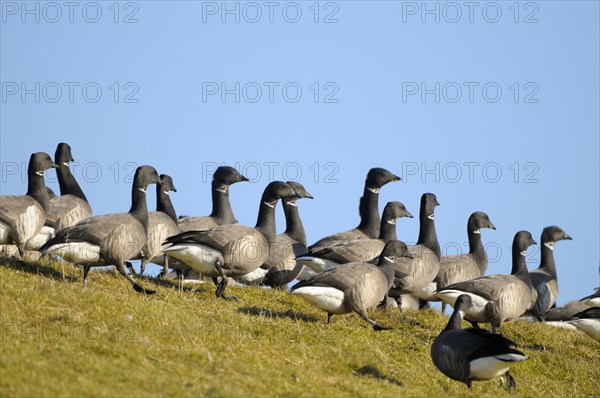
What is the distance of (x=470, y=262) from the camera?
75.7 feet

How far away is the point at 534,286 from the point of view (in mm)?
23109

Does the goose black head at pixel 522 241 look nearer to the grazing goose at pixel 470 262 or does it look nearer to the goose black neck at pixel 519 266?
the goose black neck at pixel 519 266

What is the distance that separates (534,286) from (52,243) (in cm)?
1241

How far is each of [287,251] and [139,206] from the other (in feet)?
16.5

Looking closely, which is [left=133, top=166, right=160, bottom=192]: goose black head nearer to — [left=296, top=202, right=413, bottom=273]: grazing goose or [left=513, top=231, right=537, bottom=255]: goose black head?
[left=296, top=202, right=413, bottom=273]: grazing goose

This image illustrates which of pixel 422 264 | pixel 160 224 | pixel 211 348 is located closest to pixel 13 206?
pixel 160 224

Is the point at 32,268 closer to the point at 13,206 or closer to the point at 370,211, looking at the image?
the point at 13,206

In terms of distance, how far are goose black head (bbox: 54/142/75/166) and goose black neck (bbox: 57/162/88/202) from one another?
0.25m

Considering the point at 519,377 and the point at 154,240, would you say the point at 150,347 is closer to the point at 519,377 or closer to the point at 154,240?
the point at 519,377

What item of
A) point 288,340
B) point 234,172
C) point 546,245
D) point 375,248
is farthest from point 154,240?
point 546,245

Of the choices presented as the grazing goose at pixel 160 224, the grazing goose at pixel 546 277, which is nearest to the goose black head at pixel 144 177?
the grazing goose at pixel 160 224

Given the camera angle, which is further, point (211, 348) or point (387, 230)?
point (387, 230)

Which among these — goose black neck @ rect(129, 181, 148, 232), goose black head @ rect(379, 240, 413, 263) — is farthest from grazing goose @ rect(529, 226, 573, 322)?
goose black neck @ rect(129, 181, 148, 232)

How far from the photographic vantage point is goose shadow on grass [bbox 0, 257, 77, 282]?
17.4m
